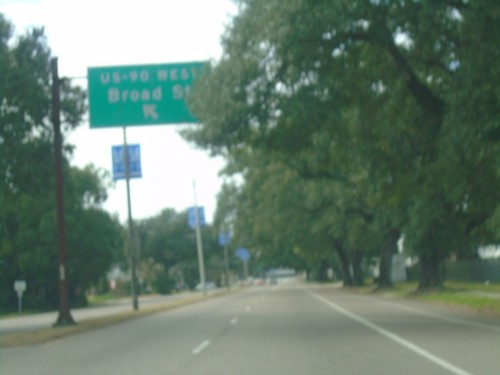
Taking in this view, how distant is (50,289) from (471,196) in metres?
45.5

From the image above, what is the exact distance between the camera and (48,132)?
30.2m

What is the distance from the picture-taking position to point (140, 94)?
77.3 ft

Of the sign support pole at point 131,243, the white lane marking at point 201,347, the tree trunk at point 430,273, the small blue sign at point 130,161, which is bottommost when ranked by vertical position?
the white lane marking at point 201,347

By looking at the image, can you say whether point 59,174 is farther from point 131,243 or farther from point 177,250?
point 177,250

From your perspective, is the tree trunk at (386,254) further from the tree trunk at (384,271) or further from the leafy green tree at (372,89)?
the leafy green tree at (372,89)

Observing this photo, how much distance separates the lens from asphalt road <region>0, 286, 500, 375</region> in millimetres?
13641

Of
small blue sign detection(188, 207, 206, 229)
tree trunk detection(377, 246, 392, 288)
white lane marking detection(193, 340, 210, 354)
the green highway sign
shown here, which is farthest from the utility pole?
small blue sign detection(188, 207, 206, 229)

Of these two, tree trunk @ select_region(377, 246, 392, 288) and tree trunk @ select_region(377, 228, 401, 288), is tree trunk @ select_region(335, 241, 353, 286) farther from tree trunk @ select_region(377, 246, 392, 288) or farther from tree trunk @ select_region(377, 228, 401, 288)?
tree trunk @ select_region(377, 228, 401, 288)

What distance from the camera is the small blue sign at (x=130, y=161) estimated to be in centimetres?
4012

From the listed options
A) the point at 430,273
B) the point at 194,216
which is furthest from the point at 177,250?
the point at 430,273

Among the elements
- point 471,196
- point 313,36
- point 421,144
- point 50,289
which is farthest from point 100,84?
point 50,289

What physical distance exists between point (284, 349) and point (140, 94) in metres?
9.85

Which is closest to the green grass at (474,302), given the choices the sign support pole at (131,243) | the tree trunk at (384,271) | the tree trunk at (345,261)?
the sign support pole at (131,243)

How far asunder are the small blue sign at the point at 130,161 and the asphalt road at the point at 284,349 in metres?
14.9
